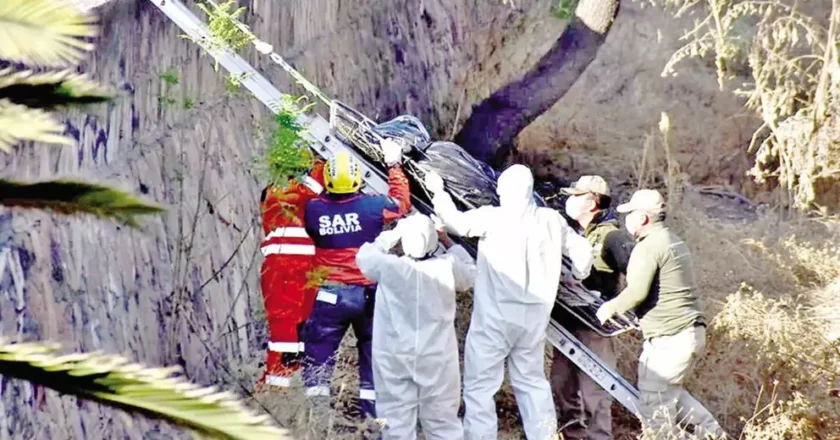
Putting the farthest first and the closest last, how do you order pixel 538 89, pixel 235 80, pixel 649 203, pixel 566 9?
1. pixel 566 9
2. pixel 538 89
3. pixel 235 80
4. pixel 649 203

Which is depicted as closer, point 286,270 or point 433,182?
point 286,270

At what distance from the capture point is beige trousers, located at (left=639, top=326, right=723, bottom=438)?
630cm

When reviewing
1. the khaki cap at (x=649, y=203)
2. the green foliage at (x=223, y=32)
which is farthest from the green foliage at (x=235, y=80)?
the khaki cap at (x=649, y=203)

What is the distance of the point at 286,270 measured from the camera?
6.68m

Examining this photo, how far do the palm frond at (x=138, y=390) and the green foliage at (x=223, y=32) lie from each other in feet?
11.8

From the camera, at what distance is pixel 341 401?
6.85m

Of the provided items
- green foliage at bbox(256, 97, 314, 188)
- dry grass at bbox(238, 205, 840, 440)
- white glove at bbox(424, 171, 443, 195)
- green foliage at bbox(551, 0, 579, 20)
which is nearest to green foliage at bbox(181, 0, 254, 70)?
green foliage at bbox(256, 97, 314, 188)

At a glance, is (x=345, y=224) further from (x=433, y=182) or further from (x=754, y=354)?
(x=754, y=354)

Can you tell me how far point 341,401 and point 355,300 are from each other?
2.26 ft

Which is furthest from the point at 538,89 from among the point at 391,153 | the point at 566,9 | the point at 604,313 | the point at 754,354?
the point at 604,313

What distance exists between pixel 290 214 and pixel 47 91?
300 cm

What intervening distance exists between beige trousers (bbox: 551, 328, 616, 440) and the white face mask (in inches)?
27.0

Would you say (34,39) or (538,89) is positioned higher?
(538,89)

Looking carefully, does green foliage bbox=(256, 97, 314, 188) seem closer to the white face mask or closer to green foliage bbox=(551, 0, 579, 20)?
the white face mask
